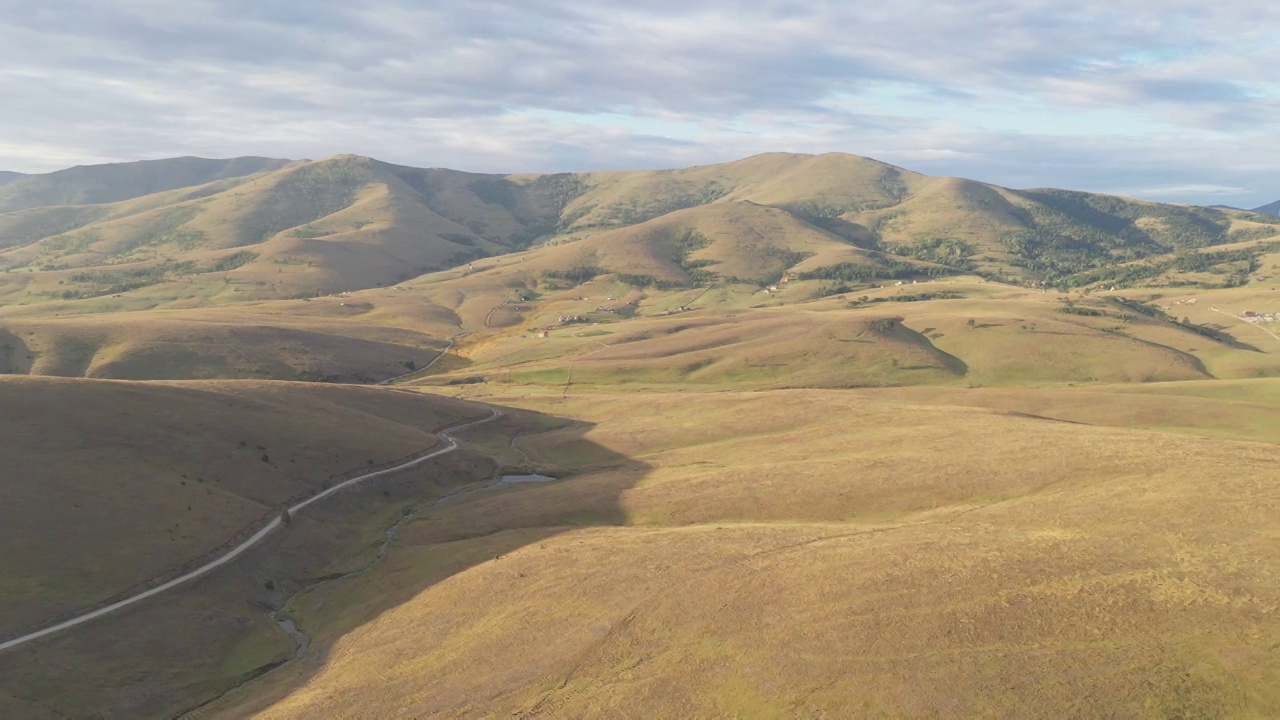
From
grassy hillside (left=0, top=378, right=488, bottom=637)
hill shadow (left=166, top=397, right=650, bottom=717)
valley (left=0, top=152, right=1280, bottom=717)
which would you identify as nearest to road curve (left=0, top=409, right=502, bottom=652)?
valley (left=0, top=152, right=1280, bottom=717)

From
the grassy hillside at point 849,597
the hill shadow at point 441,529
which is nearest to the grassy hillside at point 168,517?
the hill shadow at point 441,529

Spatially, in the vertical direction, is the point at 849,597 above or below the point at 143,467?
above

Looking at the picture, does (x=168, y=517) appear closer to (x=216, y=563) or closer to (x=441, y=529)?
(x=216, y=563)

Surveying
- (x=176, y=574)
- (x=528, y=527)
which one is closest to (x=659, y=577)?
(x=528, y=527)

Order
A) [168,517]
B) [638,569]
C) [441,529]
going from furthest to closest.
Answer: [441,529] → [168,517] → [638,569]

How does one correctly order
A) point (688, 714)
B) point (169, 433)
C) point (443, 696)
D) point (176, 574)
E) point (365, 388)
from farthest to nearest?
1. point (365, 388)
2. point (169, 433)
3. point (176, 574)
4. point (443, 696)
5. point (688, 714)

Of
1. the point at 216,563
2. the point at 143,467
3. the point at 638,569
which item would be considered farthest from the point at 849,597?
the point at 143,467

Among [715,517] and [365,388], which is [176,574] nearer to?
[715,517]

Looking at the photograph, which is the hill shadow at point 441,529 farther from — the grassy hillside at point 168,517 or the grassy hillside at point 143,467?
the grassy hillside at point 143,467
